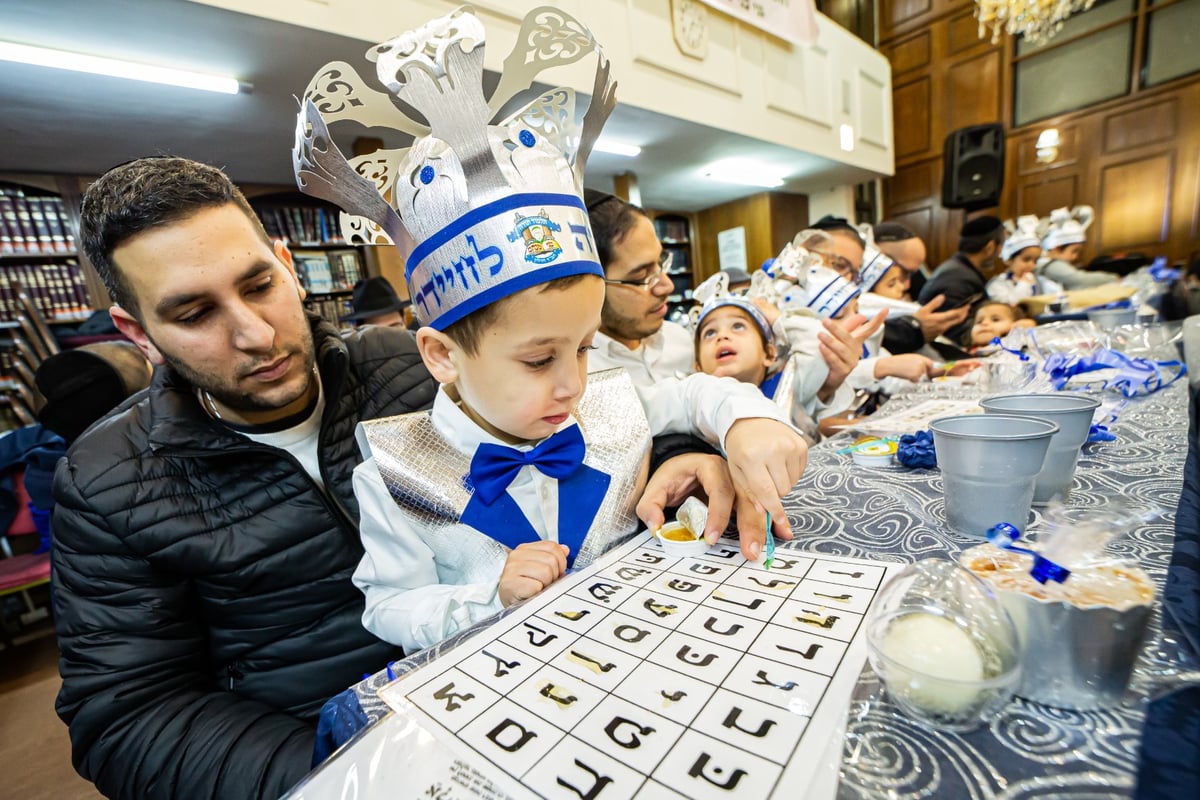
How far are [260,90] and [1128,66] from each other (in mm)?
8463

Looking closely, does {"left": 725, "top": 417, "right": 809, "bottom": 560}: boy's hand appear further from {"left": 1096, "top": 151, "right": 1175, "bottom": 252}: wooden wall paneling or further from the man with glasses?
{"left": 1096, "top": 151, "right": 1175, "bottom": 252}: wooden wall paneling

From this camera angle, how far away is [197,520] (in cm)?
89

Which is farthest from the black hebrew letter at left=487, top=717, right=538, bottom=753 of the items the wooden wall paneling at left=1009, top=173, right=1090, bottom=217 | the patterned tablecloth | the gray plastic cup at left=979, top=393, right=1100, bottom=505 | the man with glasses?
the wooden wall paneling at left=1009, top=173, right=1090, bottom=217

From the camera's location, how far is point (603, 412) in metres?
0.89

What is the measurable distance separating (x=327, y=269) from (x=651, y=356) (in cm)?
394

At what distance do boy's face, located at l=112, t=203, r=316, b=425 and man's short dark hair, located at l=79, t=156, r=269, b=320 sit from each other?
17 mm

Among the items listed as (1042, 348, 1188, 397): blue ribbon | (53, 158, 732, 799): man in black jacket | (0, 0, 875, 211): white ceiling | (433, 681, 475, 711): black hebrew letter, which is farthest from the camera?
(0, 0, 875, 211): white ceiling

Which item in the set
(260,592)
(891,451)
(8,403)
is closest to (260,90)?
(8,403)

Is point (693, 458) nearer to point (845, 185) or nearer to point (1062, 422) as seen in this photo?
point (1062, 422)

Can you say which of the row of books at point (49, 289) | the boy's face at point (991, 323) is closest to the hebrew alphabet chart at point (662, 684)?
the boy's face at point (991, 323)

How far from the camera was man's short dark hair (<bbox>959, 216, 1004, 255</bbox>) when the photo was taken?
12.7 ft

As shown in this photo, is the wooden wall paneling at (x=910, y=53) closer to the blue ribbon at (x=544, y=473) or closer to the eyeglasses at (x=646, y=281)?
the eyeglasses at (x=646, y=281)

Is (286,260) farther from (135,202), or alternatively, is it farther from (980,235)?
(980,235)

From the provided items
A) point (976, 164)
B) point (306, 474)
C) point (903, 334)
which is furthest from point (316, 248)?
point (976, 164)
